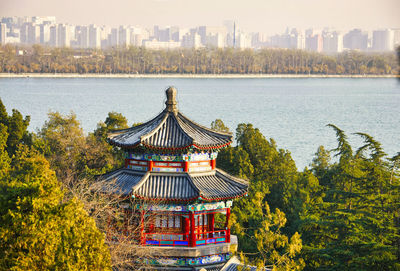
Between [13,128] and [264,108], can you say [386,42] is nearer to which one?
[13,128]

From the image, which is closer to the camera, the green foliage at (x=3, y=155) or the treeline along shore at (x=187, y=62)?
the green foliage at (x=3, y=155)

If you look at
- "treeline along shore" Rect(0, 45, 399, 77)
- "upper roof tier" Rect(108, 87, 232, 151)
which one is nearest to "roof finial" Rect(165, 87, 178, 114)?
"upper roof tier" Rect(108, 87, 232, 151)

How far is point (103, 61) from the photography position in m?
138

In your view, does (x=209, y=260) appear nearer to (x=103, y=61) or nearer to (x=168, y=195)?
(x=168, y=195)

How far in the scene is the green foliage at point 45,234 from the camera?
939 cm

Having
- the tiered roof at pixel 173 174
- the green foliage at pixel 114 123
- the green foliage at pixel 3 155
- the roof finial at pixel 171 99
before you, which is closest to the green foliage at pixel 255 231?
the tiered roof at pixel 173 174

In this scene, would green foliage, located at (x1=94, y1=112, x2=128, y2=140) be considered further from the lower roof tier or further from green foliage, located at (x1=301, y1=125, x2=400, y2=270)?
the lower roof tier

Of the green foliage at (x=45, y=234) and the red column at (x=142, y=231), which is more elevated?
the green foliage at (x=45, y=234)

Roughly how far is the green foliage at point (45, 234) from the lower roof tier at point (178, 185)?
329 cm

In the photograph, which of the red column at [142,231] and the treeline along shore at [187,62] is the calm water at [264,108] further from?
the red column at [142,231]

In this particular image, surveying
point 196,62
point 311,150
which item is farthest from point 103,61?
point 311,150

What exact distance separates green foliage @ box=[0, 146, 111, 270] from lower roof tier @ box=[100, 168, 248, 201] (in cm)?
329

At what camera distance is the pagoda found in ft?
44.1

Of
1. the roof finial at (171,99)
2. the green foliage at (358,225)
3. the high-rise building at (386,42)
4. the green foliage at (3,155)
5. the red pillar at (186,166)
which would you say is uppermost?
the high-rise building at (386,42)
